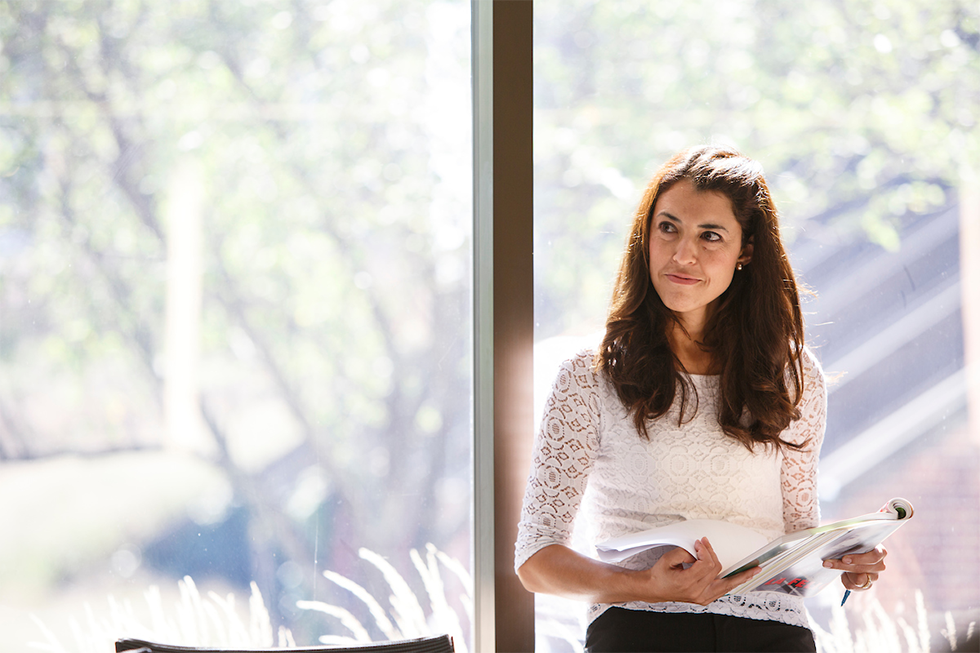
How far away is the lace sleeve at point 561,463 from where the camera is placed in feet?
4.77

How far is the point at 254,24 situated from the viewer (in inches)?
68.4

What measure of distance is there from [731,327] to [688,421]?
258 mm

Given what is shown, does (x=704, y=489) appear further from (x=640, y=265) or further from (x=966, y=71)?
(x=966, y=71)

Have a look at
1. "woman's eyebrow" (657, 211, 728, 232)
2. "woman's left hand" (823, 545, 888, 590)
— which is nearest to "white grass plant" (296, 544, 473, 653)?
"woman's left hand" (823, 545, 888, 590)

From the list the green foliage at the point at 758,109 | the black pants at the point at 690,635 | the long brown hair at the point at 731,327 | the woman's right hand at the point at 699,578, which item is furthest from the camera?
the green foliage at the point at 758,109

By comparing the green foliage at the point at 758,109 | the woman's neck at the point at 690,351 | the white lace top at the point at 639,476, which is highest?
the green foliage at the point at 758,109

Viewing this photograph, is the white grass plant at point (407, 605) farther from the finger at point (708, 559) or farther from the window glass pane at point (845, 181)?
the finger at point (708, 559)

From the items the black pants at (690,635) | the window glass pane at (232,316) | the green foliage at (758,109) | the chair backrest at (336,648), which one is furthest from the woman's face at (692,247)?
the chair backrest at (336,648)

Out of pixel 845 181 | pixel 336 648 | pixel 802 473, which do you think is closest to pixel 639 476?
pixel 802 473

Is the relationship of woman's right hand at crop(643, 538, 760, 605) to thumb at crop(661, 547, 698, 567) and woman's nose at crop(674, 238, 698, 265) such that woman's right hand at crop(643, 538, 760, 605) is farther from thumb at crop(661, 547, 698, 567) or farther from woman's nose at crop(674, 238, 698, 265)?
woman's nose at crop(674, 238, 698, 265)

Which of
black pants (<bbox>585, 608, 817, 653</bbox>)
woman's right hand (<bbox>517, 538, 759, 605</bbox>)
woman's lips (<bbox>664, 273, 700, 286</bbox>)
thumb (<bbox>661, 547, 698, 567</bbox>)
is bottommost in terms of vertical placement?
black pants (<bbox>585, 608, 817, 653</bbox>)

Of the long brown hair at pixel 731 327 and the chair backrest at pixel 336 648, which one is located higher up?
the long brown hair at pixel 731 327

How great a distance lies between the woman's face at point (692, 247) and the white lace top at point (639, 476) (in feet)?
0.61

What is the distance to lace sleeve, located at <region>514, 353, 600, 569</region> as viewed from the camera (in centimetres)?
146
